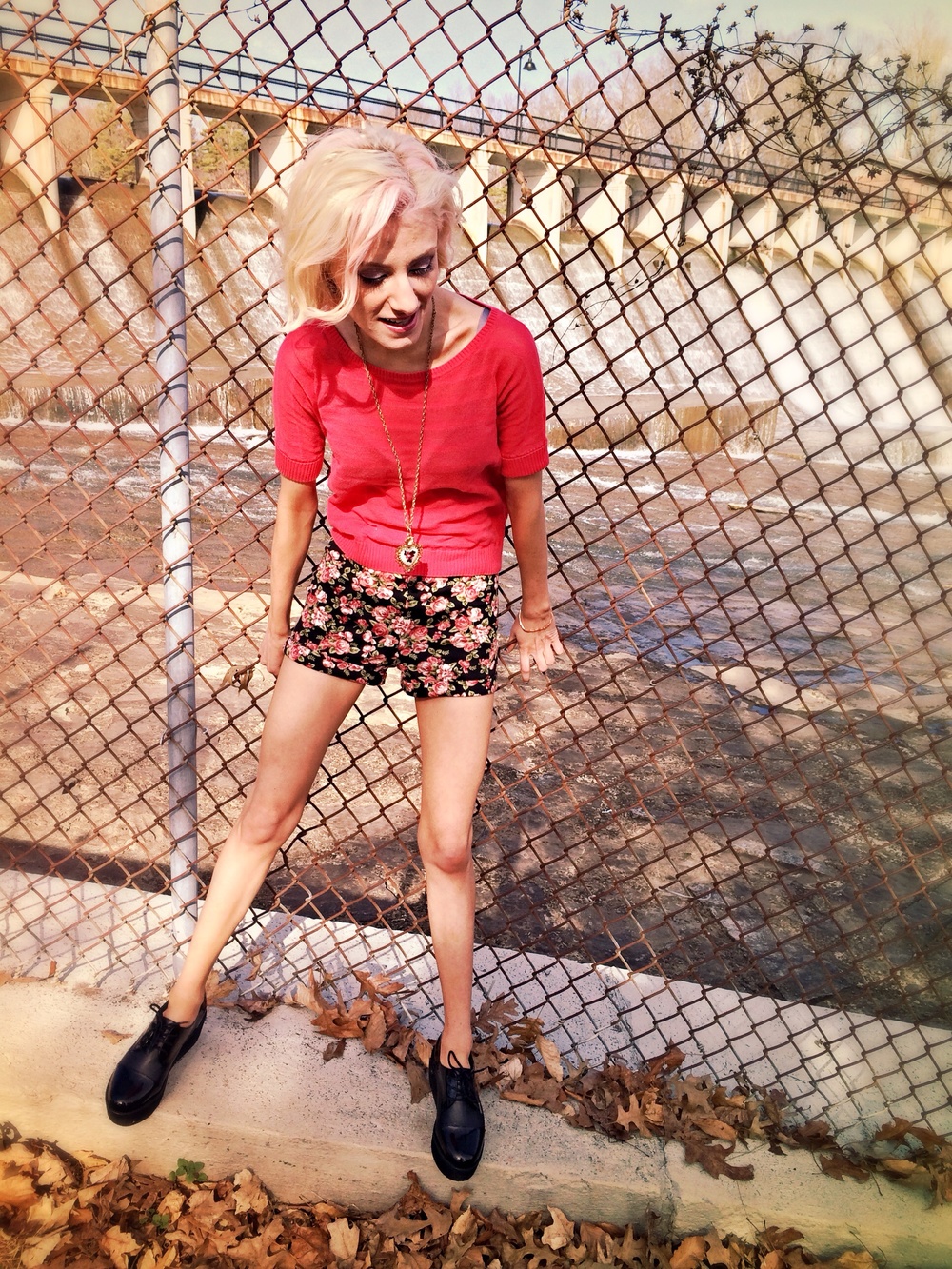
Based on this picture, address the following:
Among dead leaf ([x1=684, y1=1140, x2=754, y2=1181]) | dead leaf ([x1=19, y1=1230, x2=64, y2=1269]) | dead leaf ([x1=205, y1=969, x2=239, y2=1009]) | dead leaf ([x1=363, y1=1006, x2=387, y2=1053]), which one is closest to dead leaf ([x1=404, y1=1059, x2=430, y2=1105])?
dead leaf ([x1=363, y1=1006, x2=387, y2=1053])

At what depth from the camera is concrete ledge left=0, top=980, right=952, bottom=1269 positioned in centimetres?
227

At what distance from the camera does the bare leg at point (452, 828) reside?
2.14 metres

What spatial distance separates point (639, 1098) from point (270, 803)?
130 centimetres

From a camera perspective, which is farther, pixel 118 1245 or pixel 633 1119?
pixel 633 1119

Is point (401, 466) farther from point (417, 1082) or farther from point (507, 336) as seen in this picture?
point (417, 1082)

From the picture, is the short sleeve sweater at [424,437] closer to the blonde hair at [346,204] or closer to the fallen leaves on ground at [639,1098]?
the blonde hair at [346,204]

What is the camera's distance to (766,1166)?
7.73 feet

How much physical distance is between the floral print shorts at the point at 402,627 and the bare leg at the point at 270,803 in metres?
0.07

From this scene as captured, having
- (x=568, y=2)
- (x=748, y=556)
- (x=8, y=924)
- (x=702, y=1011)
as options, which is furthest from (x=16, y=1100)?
(x=748, y=556)

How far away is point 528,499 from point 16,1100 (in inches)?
77.6

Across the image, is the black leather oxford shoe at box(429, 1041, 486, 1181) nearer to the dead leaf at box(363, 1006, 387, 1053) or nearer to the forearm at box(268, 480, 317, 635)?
the dead leaf at box(363, 1006, 387, 1053)

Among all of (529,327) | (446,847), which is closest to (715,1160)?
(446,847)

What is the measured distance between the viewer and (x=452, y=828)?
2166 mm

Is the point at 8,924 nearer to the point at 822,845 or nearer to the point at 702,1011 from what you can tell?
the point at 702,1011
